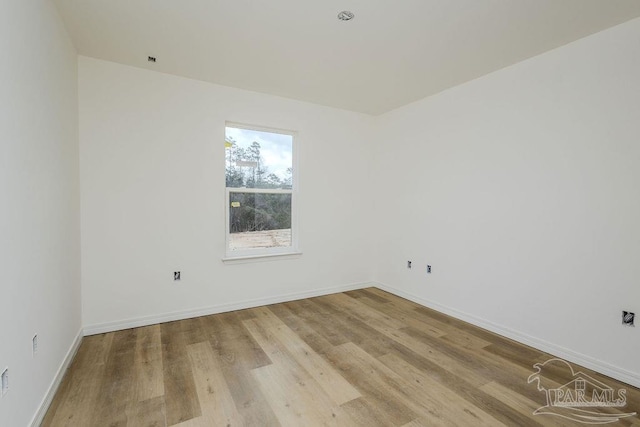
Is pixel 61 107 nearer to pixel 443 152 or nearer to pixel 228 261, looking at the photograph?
pixel 228 261

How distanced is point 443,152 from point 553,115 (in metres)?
1.12

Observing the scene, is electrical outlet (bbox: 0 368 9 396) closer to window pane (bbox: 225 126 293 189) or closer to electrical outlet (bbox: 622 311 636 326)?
window pane (bbox: 225 126 293 189)

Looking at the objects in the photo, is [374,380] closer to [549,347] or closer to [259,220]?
[549,347]

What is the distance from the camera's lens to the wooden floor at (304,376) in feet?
5.95

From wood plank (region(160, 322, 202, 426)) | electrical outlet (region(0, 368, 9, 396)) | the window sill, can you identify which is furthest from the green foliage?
electrical outlet (region(0, 368, 9, 396))

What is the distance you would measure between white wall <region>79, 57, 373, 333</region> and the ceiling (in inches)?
10.9

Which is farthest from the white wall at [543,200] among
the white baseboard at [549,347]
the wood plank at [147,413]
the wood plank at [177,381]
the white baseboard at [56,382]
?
the white baseboard at [56,382]

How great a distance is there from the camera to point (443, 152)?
355cm

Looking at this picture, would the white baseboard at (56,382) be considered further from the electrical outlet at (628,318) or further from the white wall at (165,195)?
the electrical outlet at (628,318)

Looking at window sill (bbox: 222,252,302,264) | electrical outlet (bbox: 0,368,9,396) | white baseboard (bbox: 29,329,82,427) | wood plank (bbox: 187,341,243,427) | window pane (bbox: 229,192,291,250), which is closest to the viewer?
electrical outlet (bbox: 0,368,9,396)

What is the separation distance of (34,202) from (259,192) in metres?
2.25

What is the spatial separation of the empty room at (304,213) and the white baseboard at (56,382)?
3 cm

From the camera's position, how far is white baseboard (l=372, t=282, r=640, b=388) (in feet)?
7.23

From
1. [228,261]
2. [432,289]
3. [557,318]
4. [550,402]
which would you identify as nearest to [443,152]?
[432,289]
